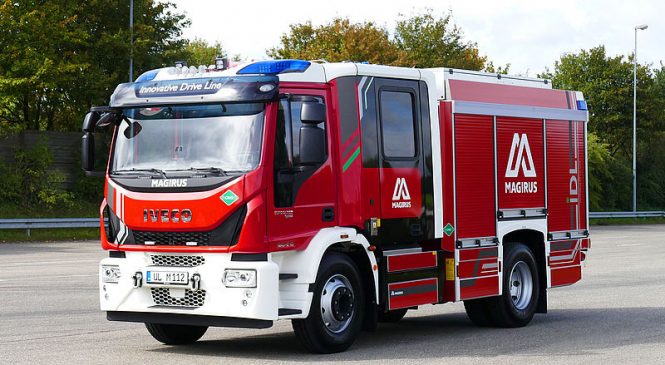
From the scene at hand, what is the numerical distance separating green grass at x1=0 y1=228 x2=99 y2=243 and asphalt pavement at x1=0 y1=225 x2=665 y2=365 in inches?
496

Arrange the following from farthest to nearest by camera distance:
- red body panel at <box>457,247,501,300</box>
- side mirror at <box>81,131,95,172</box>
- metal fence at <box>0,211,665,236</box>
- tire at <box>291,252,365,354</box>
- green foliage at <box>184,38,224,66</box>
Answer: green foliage at <box>184,38,224,66</box>
metal fence at <box>0,211,665,236</box>
red body panel at <box>457,247,501,300</box>
side mirror at <box>81,131,95,172</box>
tire at <box>291,252,365,354</box>

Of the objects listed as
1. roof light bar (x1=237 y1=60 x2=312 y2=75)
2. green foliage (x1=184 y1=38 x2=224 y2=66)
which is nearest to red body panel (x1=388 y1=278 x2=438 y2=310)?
roof light bar (x1=237 y1=60 x2=312 y2=75)

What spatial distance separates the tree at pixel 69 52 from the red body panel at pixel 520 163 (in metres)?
23.8

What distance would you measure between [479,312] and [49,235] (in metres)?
21.2

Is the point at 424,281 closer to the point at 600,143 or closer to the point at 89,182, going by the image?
the point at 89,182

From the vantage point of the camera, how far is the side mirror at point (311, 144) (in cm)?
1051

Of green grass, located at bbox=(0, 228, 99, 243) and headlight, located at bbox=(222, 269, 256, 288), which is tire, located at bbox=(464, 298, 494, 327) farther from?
green grass, located at bbox=(0, 228, 99, 243)

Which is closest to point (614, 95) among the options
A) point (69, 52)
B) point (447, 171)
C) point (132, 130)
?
point (69, 52)

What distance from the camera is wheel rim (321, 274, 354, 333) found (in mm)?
10930

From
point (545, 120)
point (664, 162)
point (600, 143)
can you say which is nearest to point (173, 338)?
point (545, 120)

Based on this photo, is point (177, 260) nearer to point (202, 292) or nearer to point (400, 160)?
point (202, 292)

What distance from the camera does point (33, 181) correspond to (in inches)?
1465

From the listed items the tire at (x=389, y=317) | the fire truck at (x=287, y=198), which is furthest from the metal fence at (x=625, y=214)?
the fire truck at (x=287, y=198)

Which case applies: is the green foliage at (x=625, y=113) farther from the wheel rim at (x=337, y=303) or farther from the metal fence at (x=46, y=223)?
the wheel rim at (x=337, y=303)
